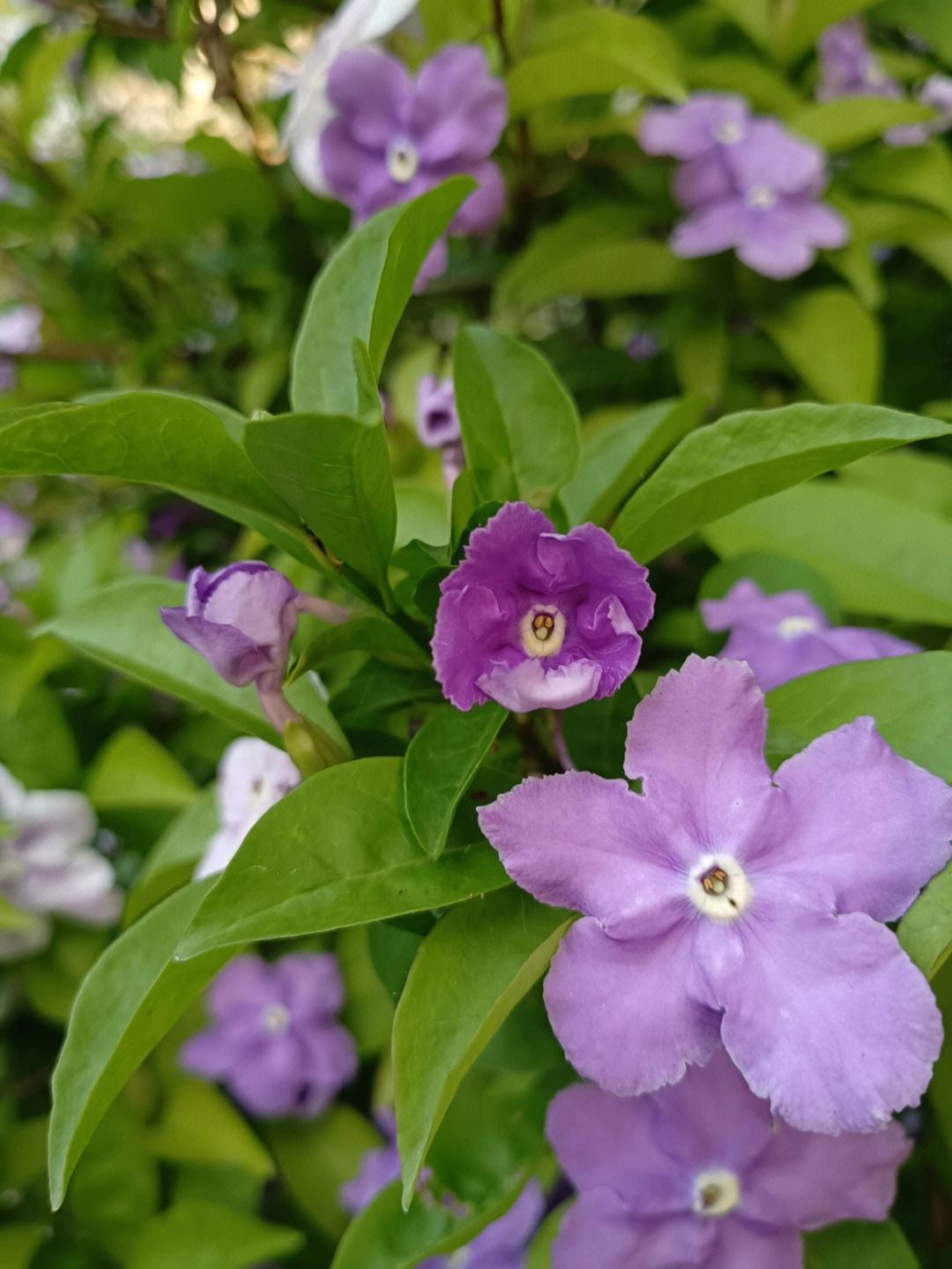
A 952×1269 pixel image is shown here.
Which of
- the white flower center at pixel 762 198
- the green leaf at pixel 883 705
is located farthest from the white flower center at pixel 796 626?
the white flower center at pixel 762 198

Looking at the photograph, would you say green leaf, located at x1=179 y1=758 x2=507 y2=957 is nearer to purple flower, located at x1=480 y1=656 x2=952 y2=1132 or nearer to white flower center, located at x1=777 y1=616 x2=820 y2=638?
purple flower, located at x1=480 y1=656 x2=952 y2=1132

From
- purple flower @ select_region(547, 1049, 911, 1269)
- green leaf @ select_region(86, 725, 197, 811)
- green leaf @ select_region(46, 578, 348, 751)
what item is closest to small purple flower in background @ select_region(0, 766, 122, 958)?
green leaf @ select_region(86, 725, 197, 811)

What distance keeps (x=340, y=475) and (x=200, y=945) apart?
21 cm

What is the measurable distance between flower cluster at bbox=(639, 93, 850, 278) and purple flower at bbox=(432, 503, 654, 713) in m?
0.56

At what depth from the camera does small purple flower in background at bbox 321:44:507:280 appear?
87 centimetres

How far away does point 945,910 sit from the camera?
0.44m

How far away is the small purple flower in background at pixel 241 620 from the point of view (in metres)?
0.49

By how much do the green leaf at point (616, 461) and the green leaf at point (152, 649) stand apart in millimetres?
234

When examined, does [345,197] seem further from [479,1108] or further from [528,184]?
[479,1108]

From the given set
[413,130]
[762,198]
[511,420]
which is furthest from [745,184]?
[511,420]

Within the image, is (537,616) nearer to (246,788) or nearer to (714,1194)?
(246,788)

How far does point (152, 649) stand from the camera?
67 cm

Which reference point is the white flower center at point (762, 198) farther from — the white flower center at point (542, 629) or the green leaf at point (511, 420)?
the white flower center at point (542, 629)

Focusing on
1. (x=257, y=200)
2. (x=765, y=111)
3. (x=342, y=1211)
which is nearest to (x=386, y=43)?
(x=257, y=200)
